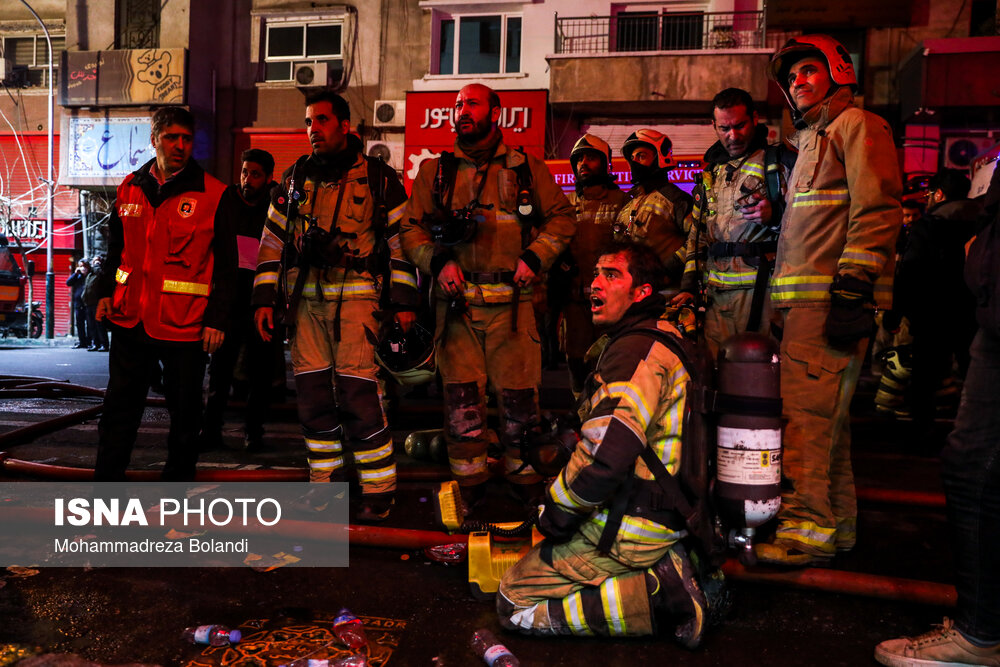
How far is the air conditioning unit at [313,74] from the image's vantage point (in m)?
18.8

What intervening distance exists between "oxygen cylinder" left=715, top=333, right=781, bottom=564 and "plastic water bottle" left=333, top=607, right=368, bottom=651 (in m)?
1.42

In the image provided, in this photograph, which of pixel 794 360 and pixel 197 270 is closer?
pixel 794 360

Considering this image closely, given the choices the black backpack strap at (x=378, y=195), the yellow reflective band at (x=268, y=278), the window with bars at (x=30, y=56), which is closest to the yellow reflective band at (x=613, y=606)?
the black backpack strap at (x=378, y=195)

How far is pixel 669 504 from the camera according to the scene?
9.22 feet

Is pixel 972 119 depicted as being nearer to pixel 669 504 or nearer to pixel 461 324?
pixel 461 324

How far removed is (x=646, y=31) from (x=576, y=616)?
53.7ft

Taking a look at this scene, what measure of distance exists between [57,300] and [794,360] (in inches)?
914

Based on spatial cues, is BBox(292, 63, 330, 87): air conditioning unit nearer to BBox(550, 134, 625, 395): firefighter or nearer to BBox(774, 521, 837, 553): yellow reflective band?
BBox(550, 134, 625, 395): firefighter

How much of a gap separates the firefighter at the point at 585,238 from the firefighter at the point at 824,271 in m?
2.41

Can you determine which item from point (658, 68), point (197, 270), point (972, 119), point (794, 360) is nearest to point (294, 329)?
point (197, 270)

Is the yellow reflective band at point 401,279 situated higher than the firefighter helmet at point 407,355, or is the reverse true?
the yellow reflective band at point 401,279

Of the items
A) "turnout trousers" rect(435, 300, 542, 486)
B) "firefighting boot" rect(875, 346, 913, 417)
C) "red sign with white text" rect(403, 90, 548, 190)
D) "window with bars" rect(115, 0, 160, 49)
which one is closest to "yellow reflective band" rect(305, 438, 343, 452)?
"turnout trousers" rect(435, 300, 542, 486)

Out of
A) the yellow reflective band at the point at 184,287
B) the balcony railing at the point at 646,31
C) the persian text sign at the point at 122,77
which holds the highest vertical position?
the balcony railing at the point at 646,31

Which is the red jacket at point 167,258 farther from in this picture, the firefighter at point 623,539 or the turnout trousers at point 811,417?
the turnout trousers at point 811,417
